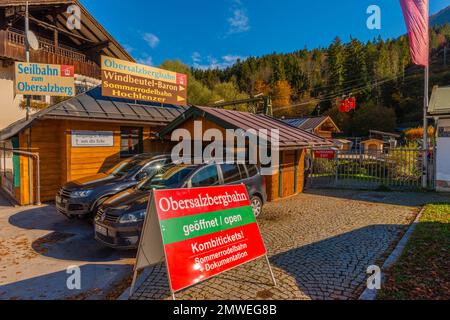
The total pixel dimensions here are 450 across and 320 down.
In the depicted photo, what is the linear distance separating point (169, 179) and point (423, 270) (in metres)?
4.96

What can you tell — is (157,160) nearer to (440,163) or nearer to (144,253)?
(144,253)

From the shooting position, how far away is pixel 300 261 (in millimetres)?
4734

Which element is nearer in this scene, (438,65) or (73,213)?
(73,213)

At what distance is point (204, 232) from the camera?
12.4 feet

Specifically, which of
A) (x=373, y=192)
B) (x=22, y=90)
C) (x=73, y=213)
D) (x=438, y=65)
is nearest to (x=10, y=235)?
(x=73, y=213)

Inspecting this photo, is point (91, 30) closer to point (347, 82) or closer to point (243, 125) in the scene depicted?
point (243, 125)

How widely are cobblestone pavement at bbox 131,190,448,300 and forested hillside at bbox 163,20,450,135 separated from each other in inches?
1748

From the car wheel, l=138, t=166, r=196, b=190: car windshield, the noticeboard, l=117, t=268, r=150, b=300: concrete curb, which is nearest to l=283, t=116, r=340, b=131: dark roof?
the noticeboard

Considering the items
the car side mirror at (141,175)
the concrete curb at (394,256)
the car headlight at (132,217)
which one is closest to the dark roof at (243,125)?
the car side mirror at (141,175)

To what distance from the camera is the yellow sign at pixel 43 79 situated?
10.2 m

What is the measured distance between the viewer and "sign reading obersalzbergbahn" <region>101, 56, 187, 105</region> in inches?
447

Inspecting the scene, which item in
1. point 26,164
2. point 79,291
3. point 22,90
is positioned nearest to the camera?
point 79,291

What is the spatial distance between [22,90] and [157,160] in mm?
6276

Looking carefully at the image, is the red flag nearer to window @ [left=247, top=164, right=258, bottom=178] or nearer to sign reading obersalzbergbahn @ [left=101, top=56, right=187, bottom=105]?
window @ [left=247, top=164, right=258, bottom=178]
